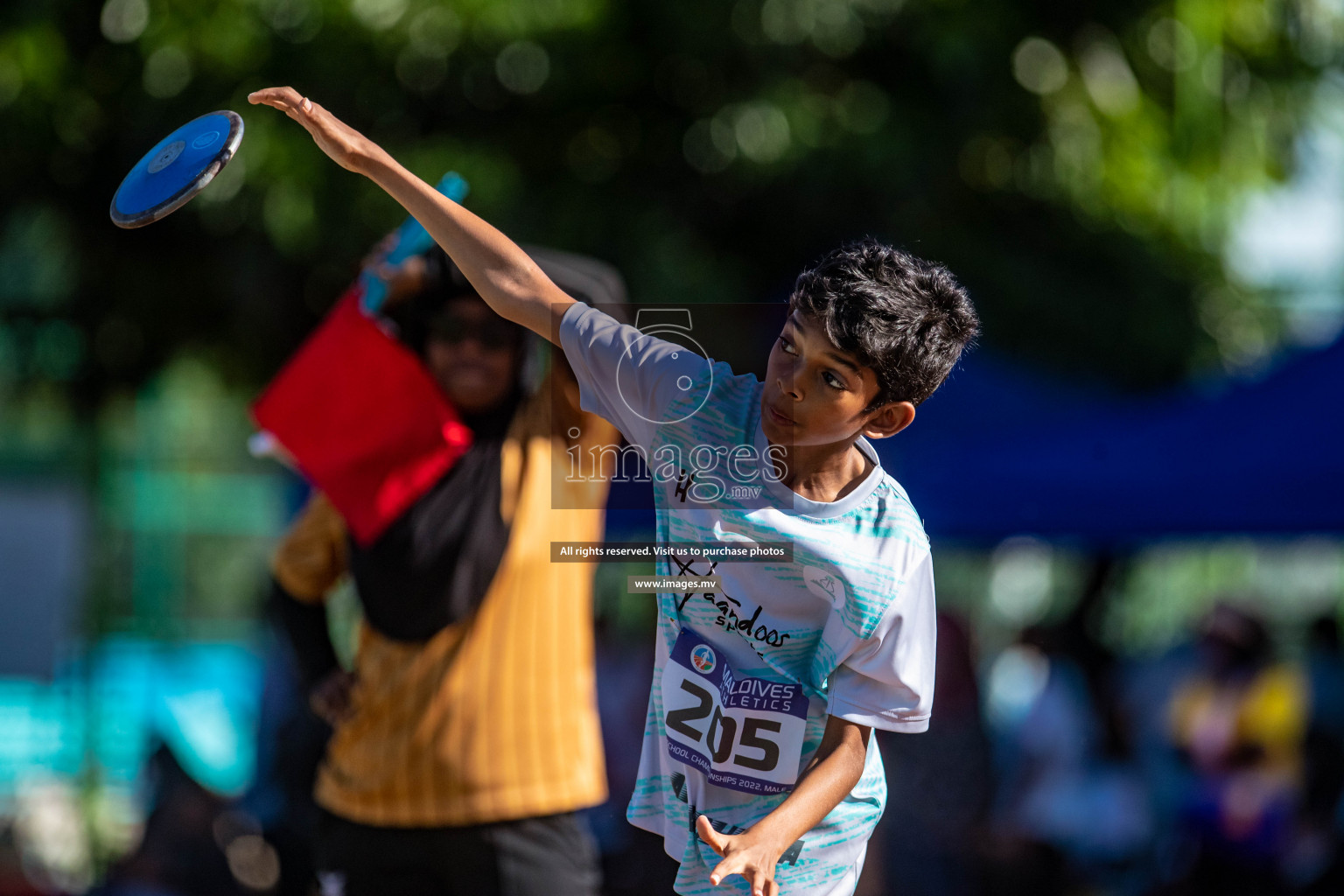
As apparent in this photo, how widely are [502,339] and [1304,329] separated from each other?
6547 millimetres

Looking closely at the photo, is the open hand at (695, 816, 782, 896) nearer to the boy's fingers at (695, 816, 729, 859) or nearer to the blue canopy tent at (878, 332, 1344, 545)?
the boy's fingers at (695, 816, 729, 859)

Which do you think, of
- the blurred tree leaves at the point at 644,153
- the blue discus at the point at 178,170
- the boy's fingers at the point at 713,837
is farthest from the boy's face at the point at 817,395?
the blurred tree leaves at the point at 644,153

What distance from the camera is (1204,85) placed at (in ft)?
19.4

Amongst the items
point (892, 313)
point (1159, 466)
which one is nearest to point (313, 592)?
point (892, 313)

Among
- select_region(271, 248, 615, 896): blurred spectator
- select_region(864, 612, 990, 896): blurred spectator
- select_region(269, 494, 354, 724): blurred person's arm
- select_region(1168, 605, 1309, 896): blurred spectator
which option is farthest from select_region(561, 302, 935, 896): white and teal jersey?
select_region(1168, 605, 1309, 896): blurred spectator

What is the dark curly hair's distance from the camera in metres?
1.39

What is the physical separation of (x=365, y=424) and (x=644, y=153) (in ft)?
9.86

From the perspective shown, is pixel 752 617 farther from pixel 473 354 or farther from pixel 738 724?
pixel 473 354

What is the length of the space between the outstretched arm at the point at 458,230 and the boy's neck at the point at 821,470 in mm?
345

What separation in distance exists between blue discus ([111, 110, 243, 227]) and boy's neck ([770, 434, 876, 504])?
74 cm

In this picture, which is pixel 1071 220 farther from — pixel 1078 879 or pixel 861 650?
pixel 861 650

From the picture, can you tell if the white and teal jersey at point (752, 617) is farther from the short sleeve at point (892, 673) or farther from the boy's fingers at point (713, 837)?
the boy's fingers at point (713, 837)

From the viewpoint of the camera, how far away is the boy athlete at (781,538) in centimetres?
142

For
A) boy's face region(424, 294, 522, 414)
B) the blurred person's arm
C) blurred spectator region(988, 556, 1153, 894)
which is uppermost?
boy's face region(424, 294, 522, 414)
